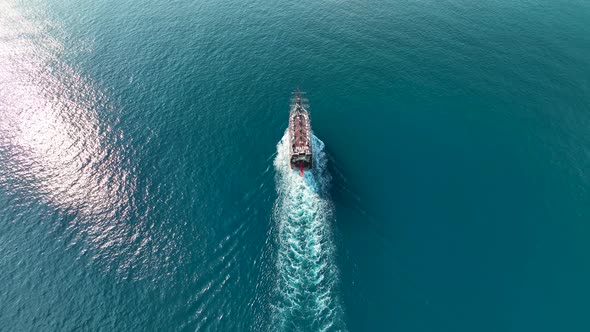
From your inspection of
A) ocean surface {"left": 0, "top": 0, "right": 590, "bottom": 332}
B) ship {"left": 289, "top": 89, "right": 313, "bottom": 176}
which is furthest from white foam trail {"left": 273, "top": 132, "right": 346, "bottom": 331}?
ship {"left": 289, "top": 89, "right": 313, "bottom": 176}

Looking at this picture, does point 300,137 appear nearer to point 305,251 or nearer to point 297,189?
point 297,189

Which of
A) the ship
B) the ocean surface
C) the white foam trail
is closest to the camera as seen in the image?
the white foam trail

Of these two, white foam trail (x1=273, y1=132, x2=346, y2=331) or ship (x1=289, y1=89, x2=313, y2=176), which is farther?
ship (x1=289, y1=89, x2=313, y2=176)

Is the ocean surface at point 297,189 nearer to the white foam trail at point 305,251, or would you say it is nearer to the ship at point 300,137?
the white foam trail at point 305,251

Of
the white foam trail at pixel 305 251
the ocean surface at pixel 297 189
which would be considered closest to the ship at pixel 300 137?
the white foam trail at pixel 305 251

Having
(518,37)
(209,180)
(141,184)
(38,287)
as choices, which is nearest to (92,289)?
(38,287)

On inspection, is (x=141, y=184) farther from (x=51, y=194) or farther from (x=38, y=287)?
(x=38, y=287)

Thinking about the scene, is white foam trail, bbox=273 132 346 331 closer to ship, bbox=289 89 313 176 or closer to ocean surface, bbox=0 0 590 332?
ocean surface, bbox=0 0 590 332
